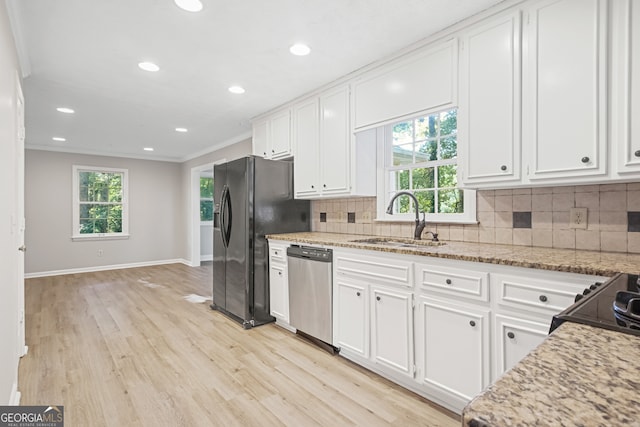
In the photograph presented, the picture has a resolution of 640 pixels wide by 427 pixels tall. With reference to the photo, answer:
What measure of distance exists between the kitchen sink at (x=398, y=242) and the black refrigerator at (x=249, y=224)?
3.69 ft

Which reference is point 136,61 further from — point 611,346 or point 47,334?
point 611,346

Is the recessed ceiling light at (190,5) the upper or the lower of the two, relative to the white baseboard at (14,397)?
upper

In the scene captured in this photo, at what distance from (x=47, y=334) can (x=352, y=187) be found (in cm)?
328

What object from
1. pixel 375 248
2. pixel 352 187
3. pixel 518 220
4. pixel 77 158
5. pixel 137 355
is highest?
pixel 77 158

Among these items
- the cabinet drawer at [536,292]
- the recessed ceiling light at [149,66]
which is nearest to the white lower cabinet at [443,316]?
the cabinet drawer at [536,292]

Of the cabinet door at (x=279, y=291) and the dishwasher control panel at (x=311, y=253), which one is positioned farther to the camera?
the cabinet door at (x=279, y=291)

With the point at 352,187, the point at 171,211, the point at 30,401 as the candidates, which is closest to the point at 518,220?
the point at 352,187

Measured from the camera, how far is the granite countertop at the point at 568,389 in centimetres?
39

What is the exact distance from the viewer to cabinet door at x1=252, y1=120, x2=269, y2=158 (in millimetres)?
4176

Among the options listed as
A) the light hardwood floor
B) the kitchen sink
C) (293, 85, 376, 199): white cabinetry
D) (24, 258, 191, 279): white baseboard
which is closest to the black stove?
the light hardwood floor

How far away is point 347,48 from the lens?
2.56 meters

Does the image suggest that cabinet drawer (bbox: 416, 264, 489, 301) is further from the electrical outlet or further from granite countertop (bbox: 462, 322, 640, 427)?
granite countertop (bbox: 462, 322, 640, 427)

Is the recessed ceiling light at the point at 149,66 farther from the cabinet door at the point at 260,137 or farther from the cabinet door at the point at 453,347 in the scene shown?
the cabinet door at the point at 453,347

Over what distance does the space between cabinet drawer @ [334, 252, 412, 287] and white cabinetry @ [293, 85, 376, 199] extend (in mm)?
808
